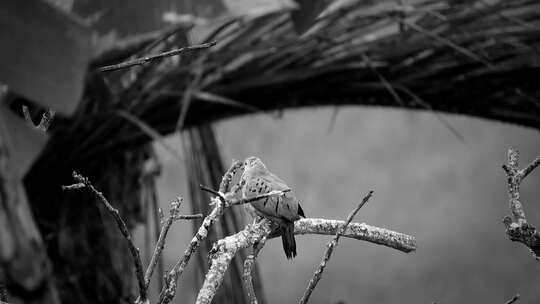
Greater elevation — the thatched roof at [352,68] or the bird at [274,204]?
the thatched roof at [352,68]

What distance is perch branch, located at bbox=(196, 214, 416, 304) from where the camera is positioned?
923 millimetres

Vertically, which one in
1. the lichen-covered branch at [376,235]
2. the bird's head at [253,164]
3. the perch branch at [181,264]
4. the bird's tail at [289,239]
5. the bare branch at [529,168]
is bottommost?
the bird's tail at [289,239]

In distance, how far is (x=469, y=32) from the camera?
193 cm

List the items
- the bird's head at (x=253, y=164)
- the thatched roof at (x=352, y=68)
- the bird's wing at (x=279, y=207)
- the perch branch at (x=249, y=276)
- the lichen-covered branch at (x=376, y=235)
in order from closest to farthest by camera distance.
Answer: the perch branch at (x=249, y=276), the lichen-covered branch at (x=376, y=235), the bird's wing at (x=279, y=207), the bird's head at (x=253, y=164), the thatched roof at (x=352, y=68)

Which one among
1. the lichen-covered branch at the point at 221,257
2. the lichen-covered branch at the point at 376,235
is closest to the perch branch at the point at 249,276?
the lichen-covered branch at the point at 221,257

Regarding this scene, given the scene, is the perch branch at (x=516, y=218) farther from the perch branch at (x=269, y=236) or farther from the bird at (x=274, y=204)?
the bird at (x=274, y=204)

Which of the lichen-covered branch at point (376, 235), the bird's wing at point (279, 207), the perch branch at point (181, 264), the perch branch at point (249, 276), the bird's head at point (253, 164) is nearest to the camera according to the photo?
the perch branch at point (181, 264)

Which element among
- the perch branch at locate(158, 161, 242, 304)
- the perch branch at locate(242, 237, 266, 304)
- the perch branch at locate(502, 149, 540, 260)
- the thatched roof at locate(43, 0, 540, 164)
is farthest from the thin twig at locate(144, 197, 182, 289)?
the thatched roof at locate(43, 0, 540, 164)

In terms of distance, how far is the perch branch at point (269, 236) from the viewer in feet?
3.03

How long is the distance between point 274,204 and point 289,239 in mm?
99

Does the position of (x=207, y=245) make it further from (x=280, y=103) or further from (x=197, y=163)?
(x=280, y=103)

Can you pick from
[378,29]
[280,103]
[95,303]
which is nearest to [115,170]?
[95,303]

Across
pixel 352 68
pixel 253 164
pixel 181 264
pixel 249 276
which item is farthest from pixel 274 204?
pixel 352 68

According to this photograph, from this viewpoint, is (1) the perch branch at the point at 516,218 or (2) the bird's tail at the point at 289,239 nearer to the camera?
(1) the perch branch at the point at 516,218
